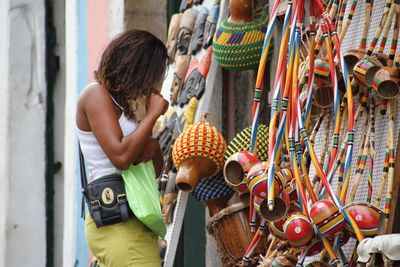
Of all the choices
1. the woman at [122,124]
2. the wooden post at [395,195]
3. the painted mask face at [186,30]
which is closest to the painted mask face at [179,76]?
the painted mask face at [186,30]

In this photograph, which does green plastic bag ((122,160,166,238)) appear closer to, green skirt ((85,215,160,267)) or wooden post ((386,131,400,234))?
green skirt ((85,215,160,267))

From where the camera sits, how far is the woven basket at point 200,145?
5.59 meters

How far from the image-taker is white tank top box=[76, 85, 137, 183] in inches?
184

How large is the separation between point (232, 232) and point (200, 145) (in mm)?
401

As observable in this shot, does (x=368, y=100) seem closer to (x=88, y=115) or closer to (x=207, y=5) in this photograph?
(x=88, y=115)

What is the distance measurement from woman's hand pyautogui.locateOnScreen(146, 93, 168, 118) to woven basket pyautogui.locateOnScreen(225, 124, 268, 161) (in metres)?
0.80

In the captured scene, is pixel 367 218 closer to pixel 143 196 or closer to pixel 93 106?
pixel 143 196

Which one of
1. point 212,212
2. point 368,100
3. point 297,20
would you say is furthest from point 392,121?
point 212,212

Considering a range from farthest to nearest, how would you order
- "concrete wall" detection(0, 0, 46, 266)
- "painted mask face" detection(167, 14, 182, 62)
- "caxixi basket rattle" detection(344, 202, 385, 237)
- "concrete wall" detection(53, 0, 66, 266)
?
"concrete wall" detection(53, 0, 66, 266)
"concrete wall" detection(0, 0, 46, 266)
"painted mask face" detection(167, 14, 182, 62)
"caxixi basket rattle" detection(344, 202, 385, 237)

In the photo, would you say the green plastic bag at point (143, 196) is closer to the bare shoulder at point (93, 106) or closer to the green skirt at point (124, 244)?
the green skirt at point (124, 244)

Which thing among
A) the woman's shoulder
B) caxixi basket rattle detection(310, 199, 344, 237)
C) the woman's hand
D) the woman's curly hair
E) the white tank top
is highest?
the woman's curly hair

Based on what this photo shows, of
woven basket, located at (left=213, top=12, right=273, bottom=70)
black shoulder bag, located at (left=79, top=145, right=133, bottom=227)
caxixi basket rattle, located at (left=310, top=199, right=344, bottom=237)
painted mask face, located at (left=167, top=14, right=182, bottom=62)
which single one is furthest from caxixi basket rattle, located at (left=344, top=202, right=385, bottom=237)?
painted mask face, located at (left=167, top=14, right=182, bottom=62)

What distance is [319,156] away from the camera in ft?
16.3

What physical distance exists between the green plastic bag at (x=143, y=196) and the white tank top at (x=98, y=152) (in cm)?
6
